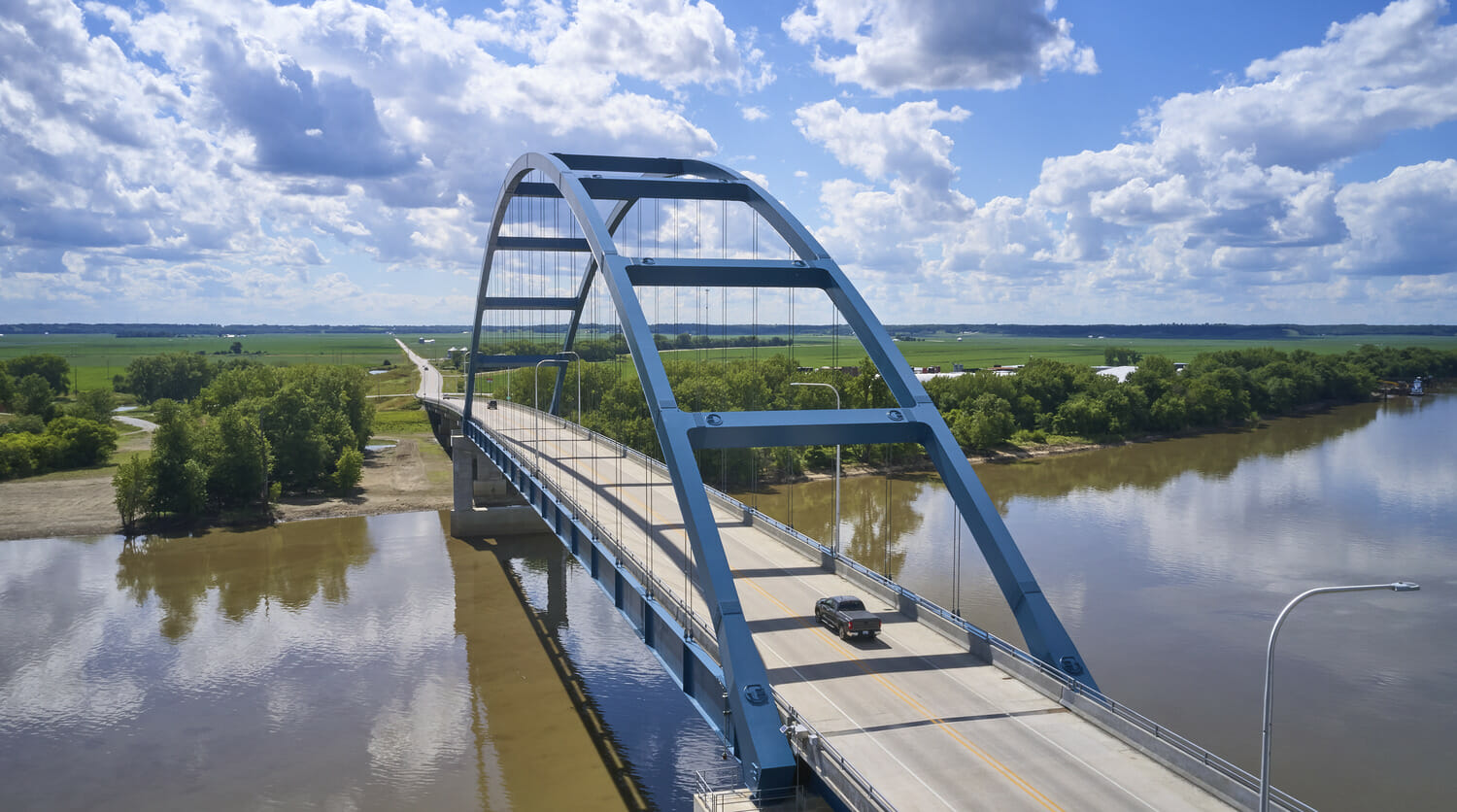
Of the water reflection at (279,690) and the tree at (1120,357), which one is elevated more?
the tree at (1120,357)

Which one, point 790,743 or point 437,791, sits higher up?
point 790,743

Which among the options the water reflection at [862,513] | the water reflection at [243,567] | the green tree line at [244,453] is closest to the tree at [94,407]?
the green tree line at [244,453]

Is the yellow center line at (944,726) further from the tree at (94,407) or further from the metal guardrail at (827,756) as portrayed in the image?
the tree at (94,407)

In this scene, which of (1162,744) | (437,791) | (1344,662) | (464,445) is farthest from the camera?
(464,445)

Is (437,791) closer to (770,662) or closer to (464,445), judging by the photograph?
(770,662)

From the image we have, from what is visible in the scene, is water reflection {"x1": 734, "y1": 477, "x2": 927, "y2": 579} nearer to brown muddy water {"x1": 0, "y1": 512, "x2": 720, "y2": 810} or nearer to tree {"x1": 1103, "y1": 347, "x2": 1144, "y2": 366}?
brown muddy water {"x1": 0, "y1": 512, "x2": 720, "y2": 810}

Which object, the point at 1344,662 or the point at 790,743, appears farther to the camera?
the point at 1344,662

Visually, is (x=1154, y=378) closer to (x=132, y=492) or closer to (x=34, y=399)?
(x=132, y=492)

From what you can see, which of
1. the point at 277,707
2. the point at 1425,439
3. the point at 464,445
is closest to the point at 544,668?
the point at 277,707
